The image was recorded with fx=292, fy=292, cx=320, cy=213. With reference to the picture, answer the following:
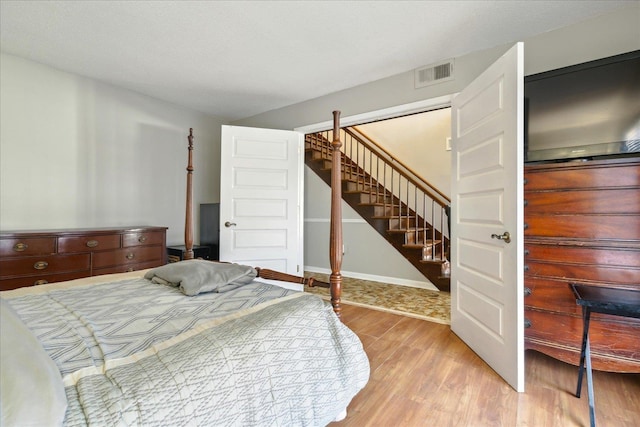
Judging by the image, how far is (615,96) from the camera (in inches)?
70.7

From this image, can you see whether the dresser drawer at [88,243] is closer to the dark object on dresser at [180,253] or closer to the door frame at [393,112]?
the dark object on dresser at [180,253]

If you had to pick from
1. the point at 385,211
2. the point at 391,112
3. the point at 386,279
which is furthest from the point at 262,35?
the point at 386,279

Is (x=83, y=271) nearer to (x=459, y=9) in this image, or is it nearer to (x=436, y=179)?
(x=459, y=9)

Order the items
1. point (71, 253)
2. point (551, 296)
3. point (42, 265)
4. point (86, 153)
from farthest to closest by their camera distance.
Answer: point (86, 153) < point (71, 253) < point (42, 265) < point (551, 296)

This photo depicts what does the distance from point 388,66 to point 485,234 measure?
1830 mm

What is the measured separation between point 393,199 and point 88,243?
4137mm

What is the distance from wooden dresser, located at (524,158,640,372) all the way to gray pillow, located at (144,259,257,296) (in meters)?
1.85

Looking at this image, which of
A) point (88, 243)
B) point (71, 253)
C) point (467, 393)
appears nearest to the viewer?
point (467, 393)

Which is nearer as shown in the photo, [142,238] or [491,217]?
[491,217]

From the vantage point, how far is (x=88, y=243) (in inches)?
106

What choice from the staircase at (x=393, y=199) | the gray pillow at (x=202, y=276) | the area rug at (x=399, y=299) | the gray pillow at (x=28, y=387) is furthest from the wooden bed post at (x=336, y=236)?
the staircase at (x=393, y=199)

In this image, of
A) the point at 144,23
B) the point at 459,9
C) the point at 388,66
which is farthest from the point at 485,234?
the point at 144,23

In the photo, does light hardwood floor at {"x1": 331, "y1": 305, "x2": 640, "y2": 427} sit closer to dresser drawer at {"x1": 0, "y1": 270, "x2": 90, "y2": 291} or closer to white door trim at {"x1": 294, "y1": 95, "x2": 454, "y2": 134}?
white door trim at {"x1": 294, "y1": 95, "x2": 454, "y2": 134}

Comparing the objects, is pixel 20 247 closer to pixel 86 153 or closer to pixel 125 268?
pixel 125 268
